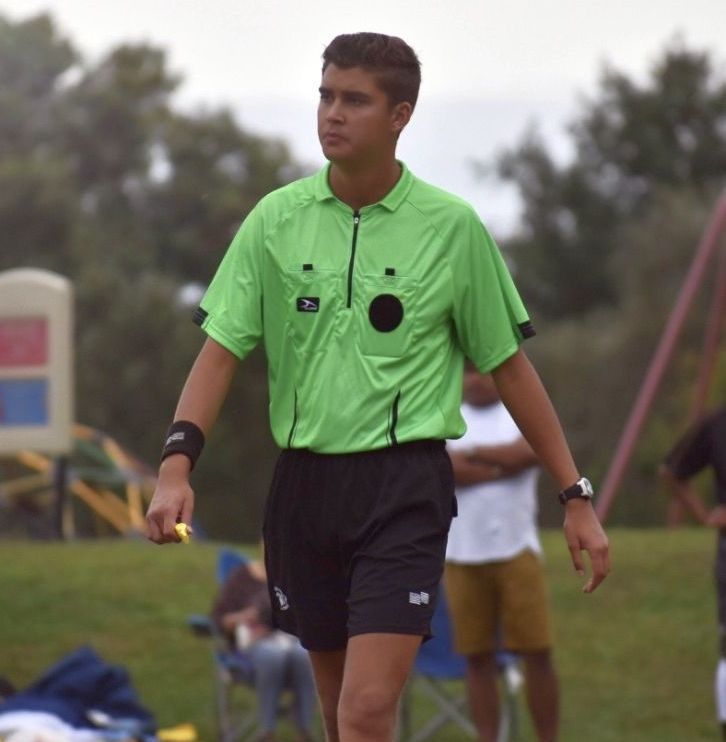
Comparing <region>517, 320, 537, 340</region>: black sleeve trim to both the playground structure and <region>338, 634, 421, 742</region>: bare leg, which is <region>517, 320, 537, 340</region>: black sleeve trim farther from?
the playground structure

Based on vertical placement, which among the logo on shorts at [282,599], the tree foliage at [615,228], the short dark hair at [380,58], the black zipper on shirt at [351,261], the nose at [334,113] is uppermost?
the tree foliage at [615,228]

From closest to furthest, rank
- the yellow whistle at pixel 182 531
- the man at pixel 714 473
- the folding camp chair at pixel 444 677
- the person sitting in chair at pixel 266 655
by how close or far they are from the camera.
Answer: the yellow whistle at pixel 182 531 → the man at pixel 714 473 → the person sitting in chair at pixel 266 655 → the folding camp chair at pixel 444 677

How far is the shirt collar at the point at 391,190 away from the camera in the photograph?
477 cm

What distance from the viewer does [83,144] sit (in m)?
47.7

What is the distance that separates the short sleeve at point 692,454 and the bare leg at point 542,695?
1274mm

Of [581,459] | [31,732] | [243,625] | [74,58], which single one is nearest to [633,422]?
[243,625]

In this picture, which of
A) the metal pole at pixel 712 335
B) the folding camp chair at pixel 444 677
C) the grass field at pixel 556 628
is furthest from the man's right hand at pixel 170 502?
the metal pole at pixel 712 335

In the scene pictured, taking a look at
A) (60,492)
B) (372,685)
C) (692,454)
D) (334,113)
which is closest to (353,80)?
(334,113)

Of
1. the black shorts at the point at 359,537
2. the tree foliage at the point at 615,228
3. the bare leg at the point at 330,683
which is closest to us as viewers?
the black shorts at the point at 359,537

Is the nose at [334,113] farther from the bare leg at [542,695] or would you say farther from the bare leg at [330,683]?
the bare leg at [542,695]

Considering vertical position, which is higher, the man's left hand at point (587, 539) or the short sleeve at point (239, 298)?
the short sleeve at point (239, 298)

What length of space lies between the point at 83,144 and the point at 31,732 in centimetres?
4073

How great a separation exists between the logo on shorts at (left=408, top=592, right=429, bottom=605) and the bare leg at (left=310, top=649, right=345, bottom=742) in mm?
299

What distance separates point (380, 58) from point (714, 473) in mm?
4949
